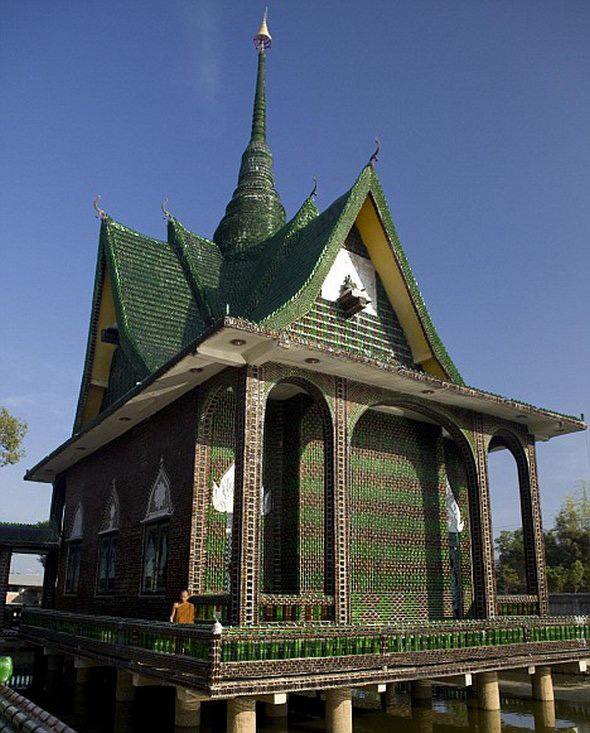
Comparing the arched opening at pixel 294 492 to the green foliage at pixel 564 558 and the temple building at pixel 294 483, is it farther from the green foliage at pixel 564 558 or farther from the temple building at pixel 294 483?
the green foliage at pixel 564 558

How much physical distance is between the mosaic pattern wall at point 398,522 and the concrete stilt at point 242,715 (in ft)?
17.0

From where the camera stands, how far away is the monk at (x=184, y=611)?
432 inches

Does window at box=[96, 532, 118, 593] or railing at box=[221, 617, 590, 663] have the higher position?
window at box=[96, 532, 118, 593]

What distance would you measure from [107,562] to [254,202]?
35.5ft

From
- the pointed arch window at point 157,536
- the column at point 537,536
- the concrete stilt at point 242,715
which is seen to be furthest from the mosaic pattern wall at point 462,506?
the concrete stilt at point 242,715

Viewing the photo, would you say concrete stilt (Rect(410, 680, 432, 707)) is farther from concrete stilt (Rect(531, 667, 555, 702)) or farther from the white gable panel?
the white gable panel

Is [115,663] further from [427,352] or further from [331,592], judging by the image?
[427,352]

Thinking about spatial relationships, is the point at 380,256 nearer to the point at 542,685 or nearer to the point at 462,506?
the point at 462,506

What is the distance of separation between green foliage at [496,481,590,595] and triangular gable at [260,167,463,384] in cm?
2311

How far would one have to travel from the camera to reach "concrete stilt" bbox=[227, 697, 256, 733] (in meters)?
8.48

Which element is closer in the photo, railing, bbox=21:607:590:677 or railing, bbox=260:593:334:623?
railing, bbox=21:607:590:677

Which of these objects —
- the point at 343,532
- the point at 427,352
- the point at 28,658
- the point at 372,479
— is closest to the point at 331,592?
the point at 343,532

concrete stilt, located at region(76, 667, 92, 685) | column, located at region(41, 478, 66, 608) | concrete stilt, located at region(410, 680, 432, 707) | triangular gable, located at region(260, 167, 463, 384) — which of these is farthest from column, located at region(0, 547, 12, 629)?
concrete stilt, located at region(410, 680, 432, 707)

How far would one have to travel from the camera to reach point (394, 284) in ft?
48.7
